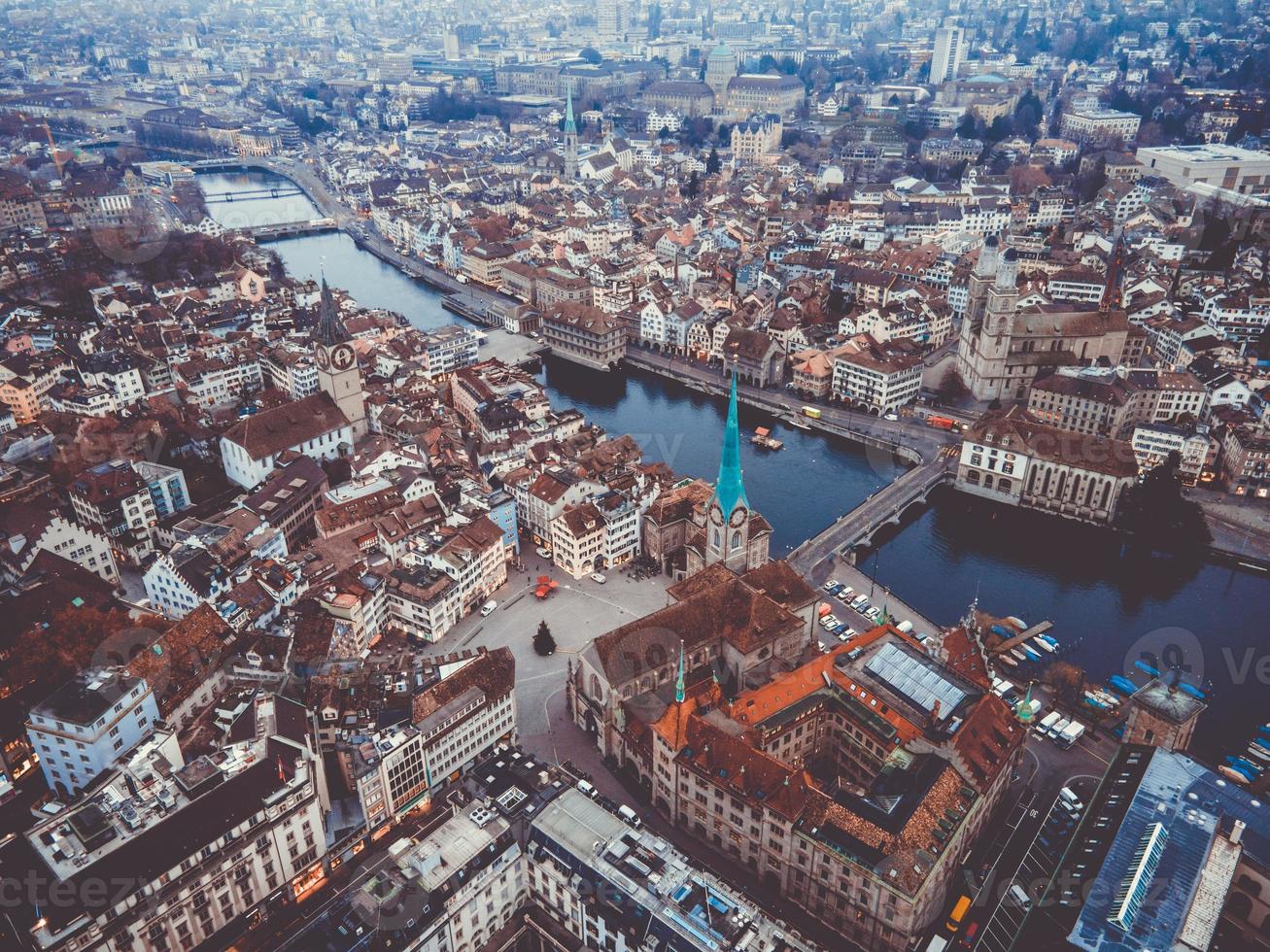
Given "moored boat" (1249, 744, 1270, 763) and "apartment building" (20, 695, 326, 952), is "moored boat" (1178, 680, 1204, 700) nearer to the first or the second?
"moored boat" (1249, 744, 1270, 763)

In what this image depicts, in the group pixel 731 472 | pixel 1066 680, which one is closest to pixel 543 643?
pixel 731 472

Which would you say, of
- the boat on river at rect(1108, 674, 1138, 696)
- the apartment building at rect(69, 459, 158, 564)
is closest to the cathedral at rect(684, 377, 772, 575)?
the boat on river at rect(1108, 674, 1138, 696)

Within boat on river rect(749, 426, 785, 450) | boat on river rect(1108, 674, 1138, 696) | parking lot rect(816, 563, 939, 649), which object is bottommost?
boat on river rect(749, 426, 785, 450)

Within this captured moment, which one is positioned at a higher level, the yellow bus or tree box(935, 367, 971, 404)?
the yellow bus

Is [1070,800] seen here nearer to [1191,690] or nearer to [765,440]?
[1191,690]

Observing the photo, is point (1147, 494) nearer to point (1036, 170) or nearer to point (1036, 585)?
point (1036, 585)

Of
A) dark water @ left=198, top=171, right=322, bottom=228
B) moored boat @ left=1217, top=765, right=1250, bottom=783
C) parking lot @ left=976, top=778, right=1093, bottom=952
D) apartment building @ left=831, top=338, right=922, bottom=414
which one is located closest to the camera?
parking lot @ left=976, top=778, right=1093, bottom=952
